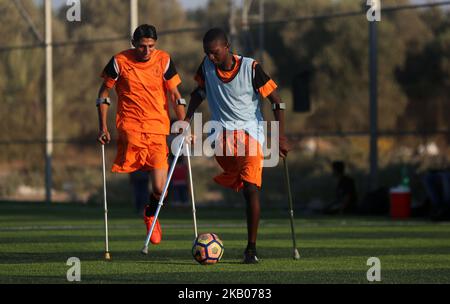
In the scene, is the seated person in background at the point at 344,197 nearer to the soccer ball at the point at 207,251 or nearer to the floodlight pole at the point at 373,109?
the floodlight pole at the point at 373,109

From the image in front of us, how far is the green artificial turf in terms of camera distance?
11.3 m

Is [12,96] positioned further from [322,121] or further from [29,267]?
[29,267]

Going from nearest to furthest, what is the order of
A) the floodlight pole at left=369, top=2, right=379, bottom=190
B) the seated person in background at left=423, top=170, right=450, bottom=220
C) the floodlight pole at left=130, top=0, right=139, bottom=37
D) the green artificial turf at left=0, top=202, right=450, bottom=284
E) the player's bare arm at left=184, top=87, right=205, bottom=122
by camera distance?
the green artificial turf at left=0, top=202, right=450, bottom=284 → the player's bare arm at left=184, top=87, right=205, bottom=122 → the seated person in background at left=423, top=170, right=450, bottom=220 → the floodlight pole at left=369, top=2, right=379, bottom=190 → the floodlight pole at left=130, top=0, right=139, bottom=37

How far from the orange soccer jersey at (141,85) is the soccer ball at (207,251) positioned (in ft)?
6.76

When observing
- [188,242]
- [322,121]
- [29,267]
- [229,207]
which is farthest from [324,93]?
[29,267]

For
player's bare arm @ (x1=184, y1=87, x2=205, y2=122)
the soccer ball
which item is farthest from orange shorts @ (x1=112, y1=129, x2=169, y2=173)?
the soccer ball

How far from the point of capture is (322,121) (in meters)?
50.4

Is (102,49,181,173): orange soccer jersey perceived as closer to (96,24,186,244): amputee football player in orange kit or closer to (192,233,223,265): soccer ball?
(96,24,186,244): amputee football player in orange kit

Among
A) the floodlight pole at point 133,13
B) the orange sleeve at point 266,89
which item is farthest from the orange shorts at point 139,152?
the floodlight pole at point 133,13

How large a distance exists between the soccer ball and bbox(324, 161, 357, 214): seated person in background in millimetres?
12119

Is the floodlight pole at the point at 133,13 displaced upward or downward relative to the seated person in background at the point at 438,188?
upward

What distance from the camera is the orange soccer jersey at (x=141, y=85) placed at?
13781 millimetres

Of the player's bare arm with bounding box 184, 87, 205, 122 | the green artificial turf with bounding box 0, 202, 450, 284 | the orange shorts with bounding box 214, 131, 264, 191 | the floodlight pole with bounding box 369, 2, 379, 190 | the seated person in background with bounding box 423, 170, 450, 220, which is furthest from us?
the floodlight pole with bounding box 369, 2, 379, 190

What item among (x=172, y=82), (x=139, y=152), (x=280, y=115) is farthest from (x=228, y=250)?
(x=280, y=115)
